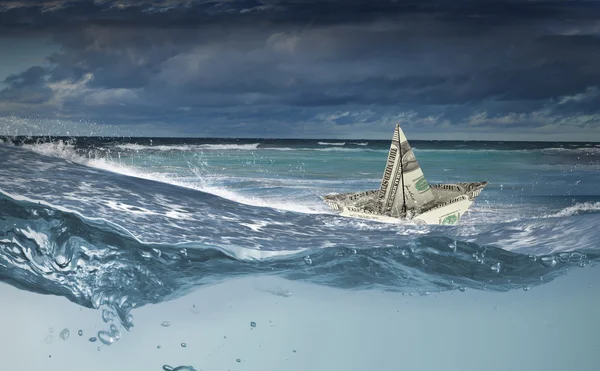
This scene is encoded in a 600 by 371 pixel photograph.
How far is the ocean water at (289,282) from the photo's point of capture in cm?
403

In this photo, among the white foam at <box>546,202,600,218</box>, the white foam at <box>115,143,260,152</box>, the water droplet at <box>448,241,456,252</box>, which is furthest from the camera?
the white foam at <box>115,143,260,152</box>

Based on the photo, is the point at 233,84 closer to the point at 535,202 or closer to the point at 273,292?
the point at 273,292

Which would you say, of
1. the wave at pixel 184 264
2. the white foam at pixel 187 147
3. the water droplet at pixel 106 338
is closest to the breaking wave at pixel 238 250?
the wave at pixel 184 264

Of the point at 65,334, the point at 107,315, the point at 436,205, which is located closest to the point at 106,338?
the point at 107,315

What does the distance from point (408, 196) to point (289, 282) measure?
0.86 meters

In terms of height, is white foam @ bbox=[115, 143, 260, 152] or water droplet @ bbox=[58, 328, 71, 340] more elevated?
white foam @ bbox=[115, 143, 260, 152]

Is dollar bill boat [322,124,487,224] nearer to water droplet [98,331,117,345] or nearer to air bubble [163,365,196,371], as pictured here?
air bubble [163,365,196,371]

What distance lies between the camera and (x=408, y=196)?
13.1ft

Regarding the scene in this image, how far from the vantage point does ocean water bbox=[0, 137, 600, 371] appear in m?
4.03

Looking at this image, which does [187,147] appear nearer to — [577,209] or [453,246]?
[453,246]

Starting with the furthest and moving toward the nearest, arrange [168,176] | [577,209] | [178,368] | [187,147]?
[187,147] → [168,176] → [577,209] → [178,368]

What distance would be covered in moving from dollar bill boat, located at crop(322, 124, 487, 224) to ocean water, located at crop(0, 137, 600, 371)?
0.24ft

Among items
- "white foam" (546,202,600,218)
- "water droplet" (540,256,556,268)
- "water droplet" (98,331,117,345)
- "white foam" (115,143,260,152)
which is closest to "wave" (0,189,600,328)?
"water droplet" (540,256,556,268)

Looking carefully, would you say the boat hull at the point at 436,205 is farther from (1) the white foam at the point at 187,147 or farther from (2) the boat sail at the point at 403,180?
(1) the white foam at the point at 187,147
